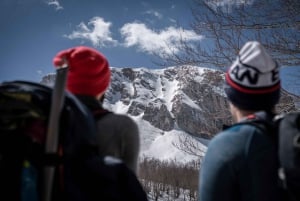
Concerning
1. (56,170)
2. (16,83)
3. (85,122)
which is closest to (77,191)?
(56,170)

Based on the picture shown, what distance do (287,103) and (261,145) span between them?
4.24 metres

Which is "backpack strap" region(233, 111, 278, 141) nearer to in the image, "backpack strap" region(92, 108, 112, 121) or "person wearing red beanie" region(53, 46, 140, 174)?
"person wearing red beanie" region(53, 46, 140, 174)

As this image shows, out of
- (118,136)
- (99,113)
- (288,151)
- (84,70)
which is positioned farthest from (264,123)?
(84,70)

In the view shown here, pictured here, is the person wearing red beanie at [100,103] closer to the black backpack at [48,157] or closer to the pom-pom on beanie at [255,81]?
the black backpack at [48,157]

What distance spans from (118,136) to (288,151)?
0.77m

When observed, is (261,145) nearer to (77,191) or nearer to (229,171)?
(229,171)

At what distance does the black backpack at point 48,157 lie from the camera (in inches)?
49.2

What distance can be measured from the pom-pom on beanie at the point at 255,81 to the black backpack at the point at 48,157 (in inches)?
27.7

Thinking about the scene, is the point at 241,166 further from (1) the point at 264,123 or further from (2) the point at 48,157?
(2) the point at 48,157

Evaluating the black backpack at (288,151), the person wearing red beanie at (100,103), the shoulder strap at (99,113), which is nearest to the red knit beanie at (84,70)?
the person wearing red beanie at (100,103)

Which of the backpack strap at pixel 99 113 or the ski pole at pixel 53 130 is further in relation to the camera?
the backpack strap at pixel 99 113

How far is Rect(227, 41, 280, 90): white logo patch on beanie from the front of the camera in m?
1.79

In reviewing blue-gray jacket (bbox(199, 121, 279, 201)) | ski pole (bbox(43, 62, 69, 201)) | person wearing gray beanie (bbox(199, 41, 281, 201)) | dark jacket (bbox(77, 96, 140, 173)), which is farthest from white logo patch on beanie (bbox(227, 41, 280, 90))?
ski pole (bbox(43, 62, 69, 201))

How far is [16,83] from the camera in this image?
4.73 ft
